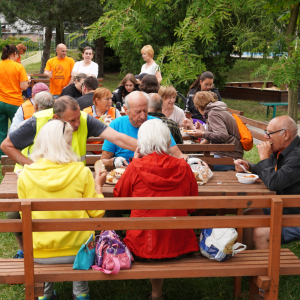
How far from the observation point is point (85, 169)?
2984 mm

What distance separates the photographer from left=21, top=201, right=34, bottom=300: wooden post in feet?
8.57

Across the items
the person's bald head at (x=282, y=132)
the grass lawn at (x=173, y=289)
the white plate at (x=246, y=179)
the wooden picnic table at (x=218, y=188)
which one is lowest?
the grass lawn at (x=173, y=289)

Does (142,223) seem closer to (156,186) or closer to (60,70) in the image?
(156,186)

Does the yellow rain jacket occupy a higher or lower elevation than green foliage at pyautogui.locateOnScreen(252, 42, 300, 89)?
lower

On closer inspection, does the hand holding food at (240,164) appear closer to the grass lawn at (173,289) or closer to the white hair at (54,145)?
the grass lawn at (173,289)

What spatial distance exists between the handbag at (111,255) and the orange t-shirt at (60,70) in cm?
713

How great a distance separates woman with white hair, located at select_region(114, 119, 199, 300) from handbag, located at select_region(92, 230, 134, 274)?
0.15 meters

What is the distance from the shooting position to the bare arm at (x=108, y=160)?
4.25 meters

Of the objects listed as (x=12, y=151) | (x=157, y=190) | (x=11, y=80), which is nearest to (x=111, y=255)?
(x=157, y=190)

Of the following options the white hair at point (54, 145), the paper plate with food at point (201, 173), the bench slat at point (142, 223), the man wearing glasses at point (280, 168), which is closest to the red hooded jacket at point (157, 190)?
the bench slat at point (142, 223)

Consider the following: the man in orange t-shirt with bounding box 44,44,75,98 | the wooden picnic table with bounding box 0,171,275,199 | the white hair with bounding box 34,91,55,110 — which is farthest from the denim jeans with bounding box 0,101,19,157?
the wooden picnic table with bounding box 0,171,275,199

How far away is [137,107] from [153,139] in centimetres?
125

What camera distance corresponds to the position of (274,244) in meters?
2.81

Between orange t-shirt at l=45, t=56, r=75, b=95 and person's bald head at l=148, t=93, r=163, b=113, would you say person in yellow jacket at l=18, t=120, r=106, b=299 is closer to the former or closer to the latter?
person's bald head at l=148, t=93, r=163, b=113
